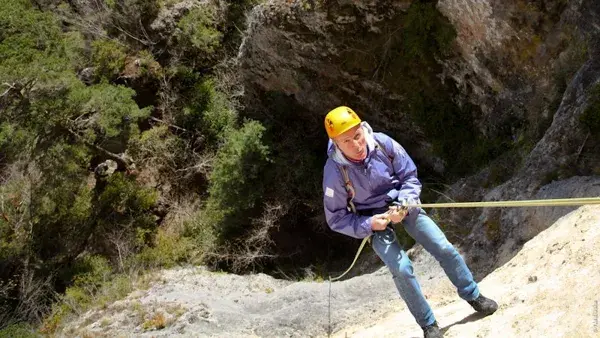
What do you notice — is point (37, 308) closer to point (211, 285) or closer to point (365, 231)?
point (211, 285)

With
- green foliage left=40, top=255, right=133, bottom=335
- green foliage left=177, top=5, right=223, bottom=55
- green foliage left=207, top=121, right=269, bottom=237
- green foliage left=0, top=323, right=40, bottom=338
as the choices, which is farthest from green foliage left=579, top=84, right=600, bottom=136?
green foliage left=177, top=5, right=223, bottom=55

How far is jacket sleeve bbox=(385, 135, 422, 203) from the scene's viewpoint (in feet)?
13.0

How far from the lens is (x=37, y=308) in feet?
40.1

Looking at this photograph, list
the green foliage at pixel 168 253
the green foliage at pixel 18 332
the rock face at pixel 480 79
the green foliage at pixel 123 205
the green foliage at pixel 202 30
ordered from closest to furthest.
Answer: the rock face at pixel 480 79
the green foliage at pixel 18 332
the green foliage at pixel 168 253
the green foliage at pixel 123 205
the green foliage at pixel 202 30

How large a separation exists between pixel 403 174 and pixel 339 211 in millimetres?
571

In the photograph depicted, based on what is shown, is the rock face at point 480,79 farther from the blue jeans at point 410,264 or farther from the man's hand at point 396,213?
the man's hand at point 396,213

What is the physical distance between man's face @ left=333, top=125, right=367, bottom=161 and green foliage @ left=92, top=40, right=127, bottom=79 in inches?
533

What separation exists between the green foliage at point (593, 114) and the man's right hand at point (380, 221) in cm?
356

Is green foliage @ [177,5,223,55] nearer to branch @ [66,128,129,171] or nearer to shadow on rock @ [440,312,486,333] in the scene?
branch @ [66,128,129,171]

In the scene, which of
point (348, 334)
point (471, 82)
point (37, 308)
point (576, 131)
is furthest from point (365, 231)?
point (37, 308)

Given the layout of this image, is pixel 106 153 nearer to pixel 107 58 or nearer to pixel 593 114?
pixel 107 58

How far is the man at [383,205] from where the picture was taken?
3.84 m

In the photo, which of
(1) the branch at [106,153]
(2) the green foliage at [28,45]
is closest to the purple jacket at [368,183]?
(2) the green foliage at [28,45]

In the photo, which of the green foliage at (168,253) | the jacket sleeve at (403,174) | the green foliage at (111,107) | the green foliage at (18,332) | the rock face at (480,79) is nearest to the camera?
the jacket sleeve at (403,174)
